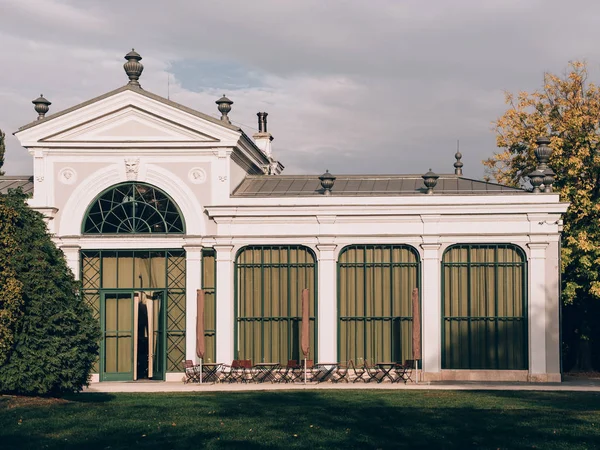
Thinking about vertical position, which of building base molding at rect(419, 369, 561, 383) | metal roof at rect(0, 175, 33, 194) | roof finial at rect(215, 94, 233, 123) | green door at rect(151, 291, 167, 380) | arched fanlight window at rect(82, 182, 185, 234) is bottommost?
building base molding at rect(419, 369, 561, 383)

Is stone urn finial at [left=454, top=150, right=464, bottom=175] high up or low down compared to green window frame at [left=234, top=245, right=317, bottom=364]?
up

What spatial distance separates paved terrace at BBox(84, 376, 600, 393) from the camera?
29422mm

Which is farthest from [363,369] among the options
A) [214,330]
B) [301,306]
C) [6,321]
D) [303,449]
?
[303,449]

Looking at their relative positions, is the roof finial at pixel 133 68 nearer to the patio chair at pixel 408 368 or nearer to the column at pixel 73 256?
the column at pixel 73 256

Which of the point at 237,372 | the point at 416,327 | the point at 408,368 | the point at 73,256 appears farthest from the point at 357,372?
the point at 73,256

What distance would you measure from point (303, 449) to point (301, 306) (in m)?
15.4

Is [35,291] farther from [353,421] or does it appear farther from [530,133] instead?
[530,133]

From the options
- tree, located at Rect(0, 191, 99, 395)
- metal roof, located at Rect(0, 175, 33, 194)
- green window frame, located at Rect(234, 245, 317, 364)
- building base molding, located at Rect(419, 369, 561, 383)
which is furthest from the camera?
metal roof, located at Rect(0, 175, 33, 194)

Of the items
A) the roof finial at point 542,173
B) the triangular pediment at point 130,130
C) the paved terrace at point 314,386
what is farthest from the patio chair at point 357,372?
the triangular pediment at point 130,130

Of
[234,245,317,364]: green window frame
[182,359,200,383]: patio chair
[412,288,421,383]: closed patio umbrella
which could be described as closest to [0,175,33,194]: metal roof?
[234,245,317,364]: green window frame

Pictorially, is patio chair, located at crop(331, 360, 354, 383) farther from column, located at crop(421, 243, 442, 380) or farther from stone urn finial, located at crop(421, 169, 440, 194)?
stone urn finial, located at crop(421, 169, 440, 194)

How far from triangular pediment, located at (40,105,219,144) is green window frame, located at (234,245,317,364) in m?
4.22

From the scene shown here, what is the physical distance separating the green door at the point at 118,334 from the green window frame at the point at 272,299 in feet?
11.5

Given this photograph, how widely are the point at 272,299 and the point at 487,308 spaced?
6.90m
